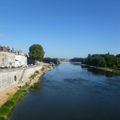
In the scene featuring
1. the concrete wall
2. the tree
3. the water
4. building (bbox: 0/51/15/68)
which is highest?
the tree

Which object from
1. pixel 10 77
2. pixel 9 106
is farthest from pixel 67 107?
pixel 10 77

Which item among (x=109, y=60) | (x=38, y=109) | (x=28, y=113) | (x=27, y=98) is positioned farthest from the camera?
(x=109, y=60)

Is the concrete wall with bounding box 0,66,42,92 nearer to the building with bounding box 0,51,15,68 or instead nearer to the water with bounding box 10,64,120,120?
the water with bounding box 10,64,120,120

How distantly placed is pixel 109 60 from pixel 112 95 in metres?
88.7

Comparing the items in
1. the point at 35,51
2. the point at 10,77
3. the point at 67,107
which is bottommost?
the point at 67,107

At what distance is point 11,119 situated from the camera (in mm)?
25953

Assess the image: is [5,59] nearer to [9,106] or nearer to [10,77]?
[10,77]

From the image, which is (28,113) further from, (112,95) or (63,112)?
(112,95)

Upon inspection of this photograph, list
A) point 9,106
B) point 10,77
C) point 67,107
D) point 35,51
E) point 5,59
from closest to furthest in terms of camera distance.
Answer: point 9,106 → point 67,107 → point 10,77 → point 5,59 → point 35,51

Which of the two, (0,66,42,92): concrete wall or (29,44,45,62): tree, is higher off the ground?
(29,44,45,62): tree

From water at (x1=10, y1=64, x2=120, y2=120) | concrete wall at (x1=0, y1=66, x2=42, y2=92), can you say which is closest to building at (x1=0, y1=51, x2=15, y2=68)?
concrete wall at (x1=0, y1=66, x2=42, y2=92)

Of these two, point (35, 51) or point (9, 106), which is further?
point (35, 51)

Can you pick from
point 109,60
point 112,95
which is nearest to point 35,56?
point 109,60

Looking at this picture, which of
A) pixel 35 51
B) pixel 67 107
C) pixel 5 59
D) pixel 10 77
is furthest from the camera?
pixel 35 51
